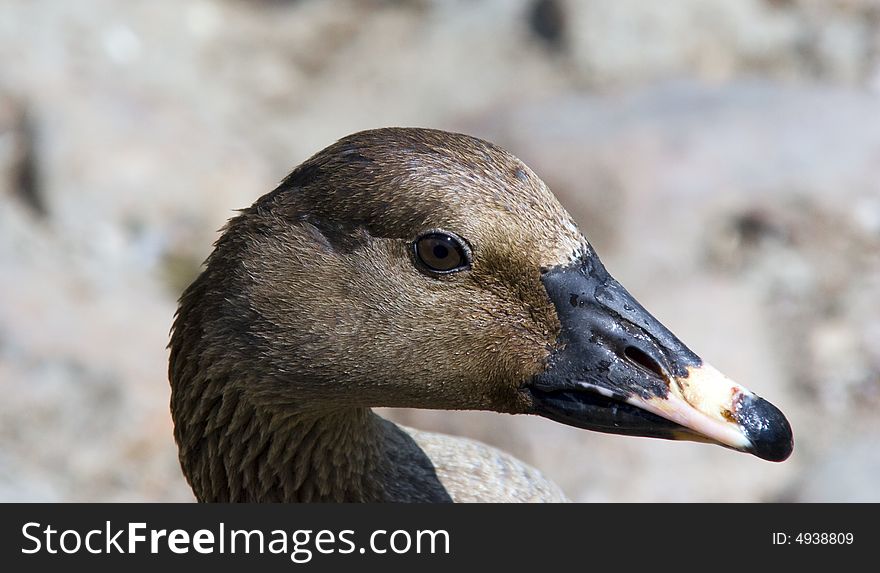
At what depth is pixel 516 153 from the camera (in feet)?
31.7

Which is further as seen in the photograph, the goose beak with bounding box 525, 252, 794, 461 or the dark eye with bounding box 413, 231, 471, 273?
the dark eye with bounding box 413, 231, 471, 273

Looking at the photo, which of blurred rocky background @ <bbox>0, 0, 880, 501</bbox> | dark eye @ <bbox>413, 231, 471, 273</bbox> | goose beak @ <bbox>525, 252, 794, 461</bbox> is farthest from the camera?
blurred rocky background @ <bbox>0, 0, 880, 501</bbox>

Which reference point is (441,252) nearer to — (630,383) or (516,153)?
(630,383)

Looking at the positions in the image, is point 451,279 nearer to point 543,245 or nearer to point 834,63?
point 543,245

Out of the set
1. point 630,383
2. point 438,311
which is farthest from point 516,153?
point 630,383

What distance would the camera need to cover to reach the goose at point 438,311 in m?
3.59

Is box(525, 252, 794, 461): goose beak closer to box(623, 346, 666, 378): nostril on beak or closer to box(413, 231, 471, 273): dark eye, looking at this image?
box(623, 346, 666, 378): nostril on beak

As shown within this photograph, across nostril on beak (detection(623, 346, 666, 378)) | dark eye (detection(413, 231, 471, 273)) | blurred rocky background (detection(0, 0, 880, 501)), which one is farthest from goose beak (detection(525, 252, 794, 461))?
blurred rocky background (detection(0, 0, 880, 501))

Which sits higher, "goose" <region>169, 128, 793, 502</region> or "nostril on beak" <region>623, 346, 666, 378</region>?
"goose" <region>169, 128, 793, 502</region>

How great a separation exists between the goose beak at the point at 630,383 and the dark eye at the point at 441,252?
27 centimetres

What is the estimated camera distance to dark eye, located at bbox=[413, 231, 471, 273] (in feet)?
11.8

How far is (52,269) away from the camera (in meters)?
8.65

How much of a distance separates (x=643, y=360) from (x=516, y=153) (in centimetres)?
619

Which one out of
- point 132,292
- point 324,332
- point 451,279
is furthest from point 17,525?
point 132,292
